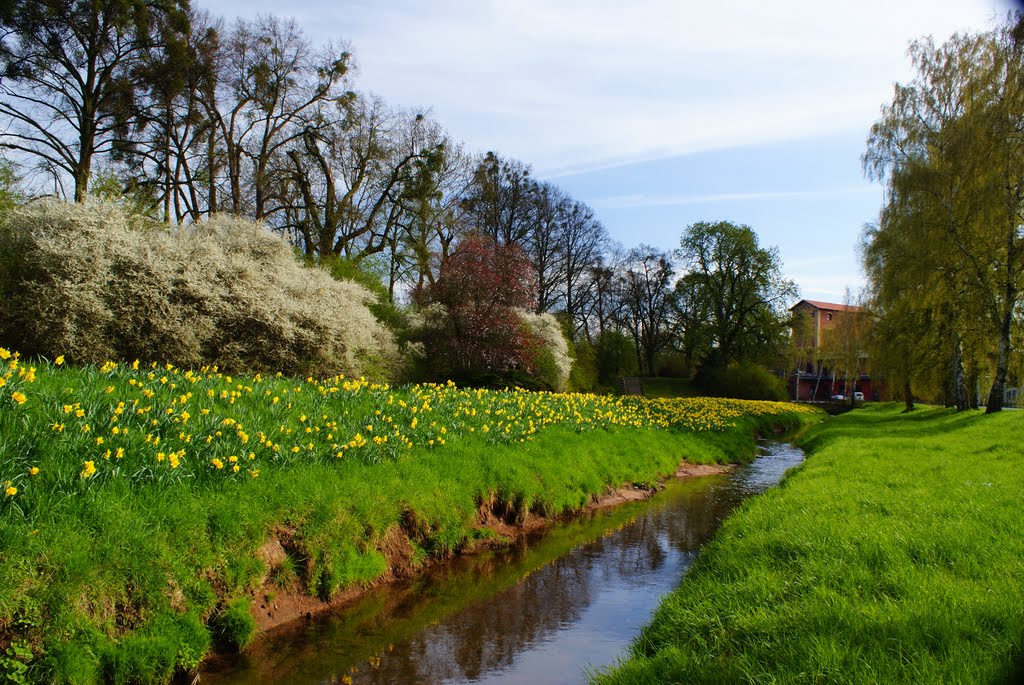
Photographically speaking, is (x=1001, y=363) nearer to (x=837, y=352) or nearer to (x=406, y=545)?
(x=406, y=545)

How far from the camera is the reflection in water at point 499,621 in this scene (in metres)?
5.46

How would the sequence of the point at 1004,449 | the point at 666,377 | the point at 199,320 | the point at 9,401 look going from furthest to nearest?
the point at 666,377
the point at 199,320
the point at 1004,449
the point at 9,401

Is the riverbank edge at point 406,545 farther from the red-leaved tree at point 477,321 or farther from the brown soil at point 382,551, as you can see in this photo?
the red-leaved tree at point 477,321

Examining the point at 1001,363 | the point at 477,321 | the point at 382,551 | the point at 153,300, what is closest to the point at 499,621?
the point at 382,551

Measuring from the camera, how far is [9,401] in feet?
20.3

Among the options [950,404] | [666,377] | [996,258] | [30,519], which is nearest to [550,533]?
[30,519]

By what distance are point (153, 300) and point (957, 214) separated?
25.4m

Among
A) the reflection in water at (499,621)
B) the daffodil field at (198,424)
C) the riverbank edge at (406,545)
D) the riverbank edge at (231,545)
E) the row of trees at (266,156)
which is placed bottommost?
the reflection in water at (499,621)

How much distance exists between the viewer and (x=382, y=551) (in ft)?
25.2

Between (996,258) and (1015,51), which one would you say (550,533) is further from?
(1015,51)

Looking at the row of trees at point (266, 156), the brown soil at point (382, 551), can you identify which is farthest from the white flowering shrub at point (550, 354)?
the brown soil at point (382, 551)

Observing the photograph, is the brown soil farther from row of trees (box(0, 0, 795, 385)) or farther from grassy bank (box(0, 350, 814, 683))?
row of trees (box(0, 0, 795, 385))

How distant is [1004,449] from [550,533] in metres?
9.69

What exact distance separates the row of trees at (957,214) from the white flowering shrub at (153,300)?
20945mm
